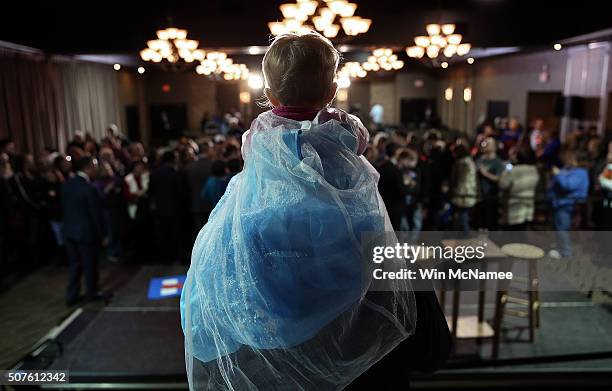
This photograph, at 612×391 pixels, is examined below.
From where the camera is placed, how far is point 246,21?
352 inches

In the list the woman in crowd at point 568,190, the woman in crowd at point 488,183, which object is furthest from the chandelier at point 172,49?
the woman in crowd at point 568,190

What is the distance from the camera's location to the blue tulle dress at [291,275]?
796 millimetres

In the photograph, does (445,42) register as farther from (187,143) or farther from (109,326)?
(109,326)

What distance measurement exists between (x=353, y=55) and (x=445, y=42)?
570 centimetres

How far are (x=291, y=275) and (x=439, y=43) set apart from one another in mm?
6911

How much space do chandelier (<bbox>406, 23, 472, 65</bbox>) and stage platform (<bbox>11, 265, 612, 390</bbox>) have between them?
4.03 m

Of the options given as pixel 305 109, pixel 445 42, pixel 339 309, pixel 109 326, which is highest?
pixel 445 42

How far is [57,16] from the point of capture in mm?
8695

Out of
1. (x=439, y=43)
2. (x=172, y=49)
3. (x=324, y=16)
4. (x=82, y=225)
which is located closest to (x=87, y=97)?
(x=172, y=49)

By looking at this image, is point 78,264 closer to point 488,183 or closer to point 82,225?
point 82,225

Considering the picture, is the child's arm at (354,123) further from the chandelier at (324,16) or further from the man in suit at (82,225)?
the chandelier at (324,16)

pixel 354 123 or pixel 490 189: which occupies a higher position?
pixel 354 123

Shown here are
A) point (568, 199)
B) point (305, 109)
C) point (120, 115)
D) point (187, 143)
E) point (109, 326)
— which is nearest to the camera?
A: point (305, 109)

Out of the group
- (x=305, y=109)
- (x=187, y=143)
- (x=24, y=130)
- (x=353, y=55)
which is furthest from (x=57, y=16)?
(x=305, y=109)
